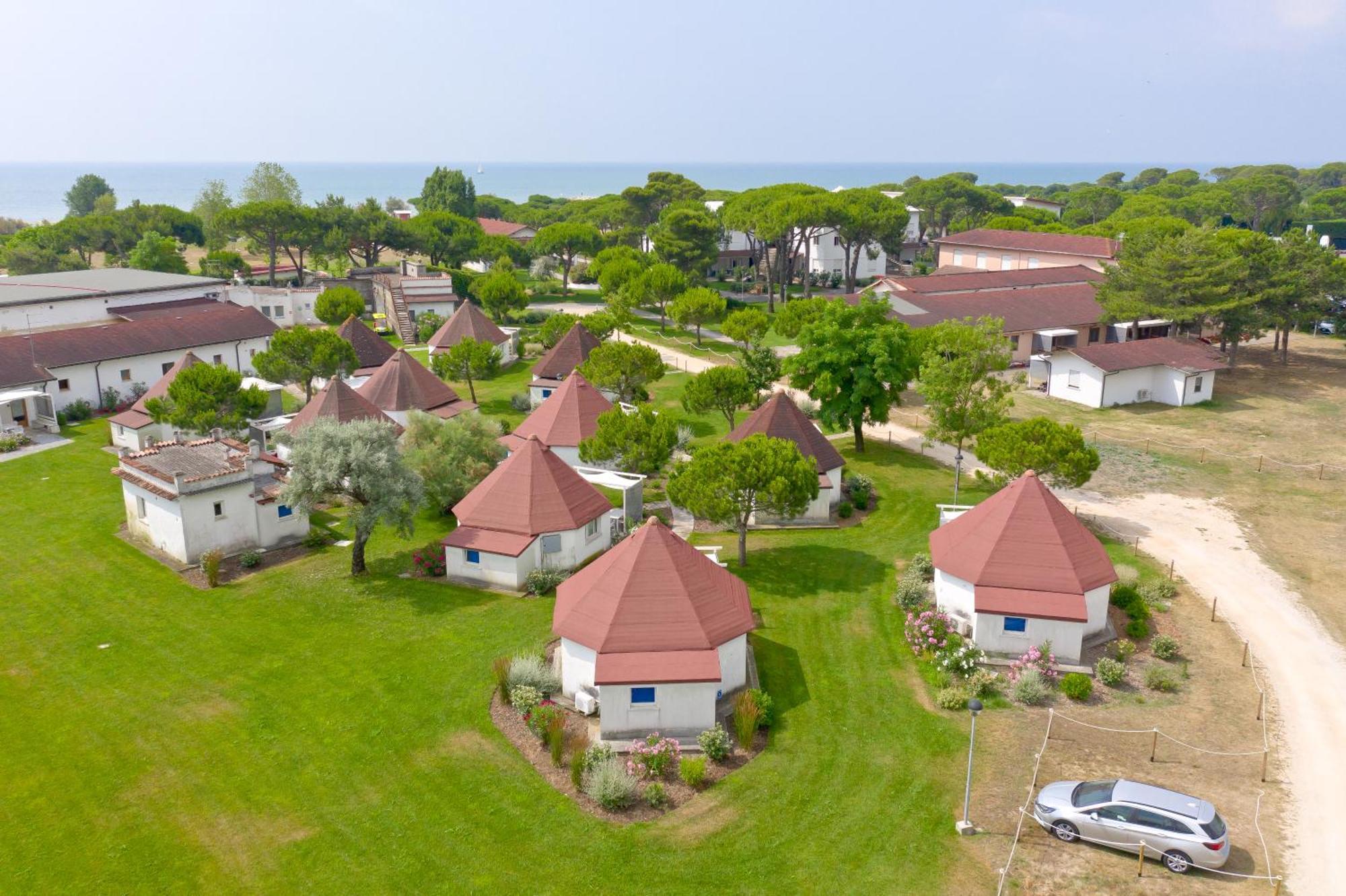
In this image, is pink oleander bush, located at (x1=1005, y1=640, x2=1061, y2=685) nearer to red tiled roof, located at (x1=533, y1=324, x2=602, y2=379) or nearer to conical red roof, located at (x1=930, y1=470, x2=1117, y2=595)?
conical red roof, located at (x1=930, y1=470, x2=1117, y2=595)

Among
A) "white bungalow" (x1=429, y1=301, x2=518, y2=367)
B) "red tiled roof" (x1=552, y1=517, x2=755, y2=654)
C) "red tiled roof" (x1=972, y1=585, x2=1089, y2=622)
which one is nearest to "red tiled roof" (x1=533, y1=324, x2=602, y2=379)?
"white bungalow" (x1=429, y1=301, x2=518, y2=367)

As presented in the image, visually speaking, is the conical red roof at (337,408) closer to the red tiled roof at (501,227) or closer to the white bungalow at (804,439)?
the white bungalow at (804,439)

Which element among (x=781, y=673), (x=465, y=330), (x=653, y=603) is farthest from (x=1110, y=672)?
(x=465, y=330)

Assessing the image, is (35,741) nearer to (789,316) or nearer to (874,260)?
(789,316)

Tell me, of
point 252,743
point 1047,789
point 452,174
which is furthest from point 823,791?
point 452,174

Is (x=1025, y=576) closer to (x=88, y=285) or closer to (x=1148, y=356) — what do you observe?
(x=1148, y=356)

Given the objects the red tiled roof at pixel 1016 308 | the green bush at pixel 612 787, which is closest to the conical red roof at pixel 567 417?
the green bush at pixel 612 787
